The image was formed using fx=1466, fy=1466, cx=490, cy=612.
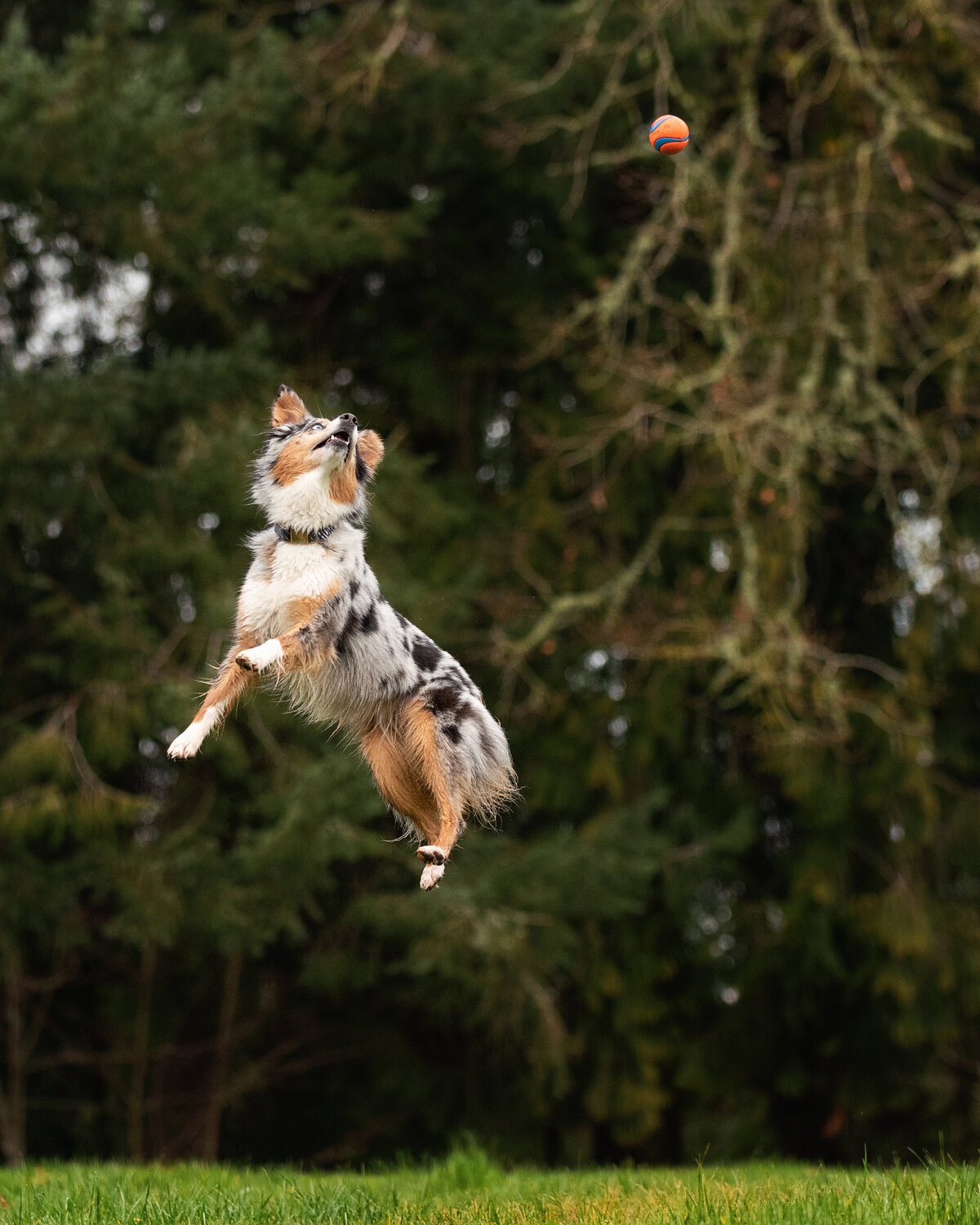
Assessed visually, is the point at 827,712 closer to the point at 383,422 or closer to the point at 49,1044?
the point at 383,422

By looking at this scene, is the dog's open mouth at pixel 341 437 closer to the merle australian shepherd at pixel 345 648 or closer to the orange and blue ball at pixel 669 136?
the merle australian shepherd at pixel 345 648

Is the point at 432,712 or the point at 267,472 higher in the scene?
the point at 267,472

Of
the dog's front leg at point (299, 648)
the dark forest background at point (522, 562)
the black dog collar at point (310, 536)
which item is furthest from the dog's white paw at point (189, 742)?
the dark forest background at point (522, 562)

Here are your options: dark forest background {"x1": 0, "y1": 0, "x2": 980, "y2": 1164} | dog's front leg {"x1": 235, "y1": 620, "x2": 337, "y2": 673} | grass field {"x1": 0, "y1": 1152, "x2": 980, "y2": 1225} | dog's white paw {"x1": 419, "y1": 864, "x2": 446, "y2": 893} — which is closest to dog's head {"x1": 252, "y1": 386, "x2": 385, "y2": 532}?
dog's front leg {"x1": 235, "y1": 620, "x2": 337, "y2": 673}

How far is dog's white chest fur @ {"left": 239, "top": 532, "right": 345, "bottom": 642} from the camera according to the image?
2.38 meters

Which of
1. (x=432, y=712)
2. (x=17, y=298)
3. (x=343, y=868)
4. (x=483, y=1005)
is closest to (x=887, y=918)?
(x=483, y=1005)

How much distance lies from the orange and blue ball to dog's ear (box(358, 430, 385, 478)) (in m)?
1.37

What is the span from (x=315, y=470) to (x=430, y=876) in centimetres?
68

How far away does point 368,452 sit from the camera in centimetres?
250

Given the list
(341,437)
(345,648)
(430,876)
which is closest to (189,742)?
(345,648)

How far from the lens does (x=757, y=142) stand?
31.8 feet

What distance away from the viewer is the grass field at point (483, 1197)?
4.24 m

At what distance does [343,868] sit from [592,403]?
170 inches

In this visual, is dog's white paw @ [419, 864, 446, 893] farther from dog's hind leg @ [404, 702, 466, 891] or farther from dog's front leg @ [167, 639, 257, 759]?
dog's front leg @ [167, 639, 257, 759]
